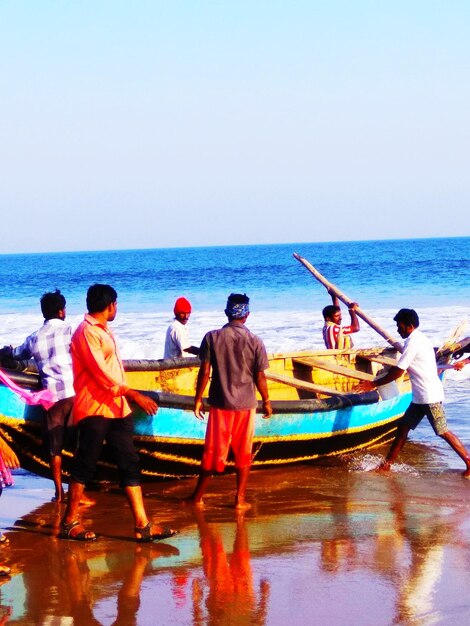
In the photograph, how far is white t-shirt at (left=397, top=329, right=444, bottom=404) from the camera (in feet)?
25.6

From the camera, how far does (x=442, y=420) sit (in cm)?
792

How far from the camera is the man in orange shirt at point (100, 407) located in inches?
225

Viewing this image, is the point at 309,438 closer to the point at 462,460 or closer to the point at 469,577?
the point at 462,460

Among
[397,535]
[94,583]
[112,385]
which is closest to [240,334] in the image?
[112,385]

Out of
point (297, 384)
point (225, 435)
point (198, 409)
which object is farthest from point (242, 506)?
point (297, 384)

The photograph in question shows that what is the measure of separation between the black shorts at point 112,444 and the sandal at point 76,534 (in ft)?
0.95

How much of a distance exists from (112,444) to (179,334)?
262 centimetres

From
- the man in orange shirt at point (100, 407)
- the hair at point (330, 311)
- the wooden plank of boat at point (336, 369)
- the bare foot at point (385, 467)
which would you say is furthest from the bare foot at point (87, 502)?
the hair at point (330, 311)

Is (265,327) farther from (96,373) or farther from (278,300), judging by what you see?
(96,373)

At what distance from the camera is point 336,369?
9227 mm

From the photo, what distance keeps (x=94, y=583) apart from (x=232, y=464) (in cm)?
277

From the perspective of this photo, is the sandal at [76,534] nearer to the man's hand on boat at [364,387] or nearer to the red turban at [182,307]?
the red turban at [182,307]

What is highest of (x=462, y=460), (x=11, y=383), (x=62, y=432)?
(x=11, y=383)

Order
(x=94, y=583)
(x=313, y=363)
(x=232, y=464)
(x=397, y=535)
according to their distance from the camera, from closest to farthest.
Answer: (x=94, y=583)
(x=397, y=535)
(x=232, y=464)
(x=313, y=363)
